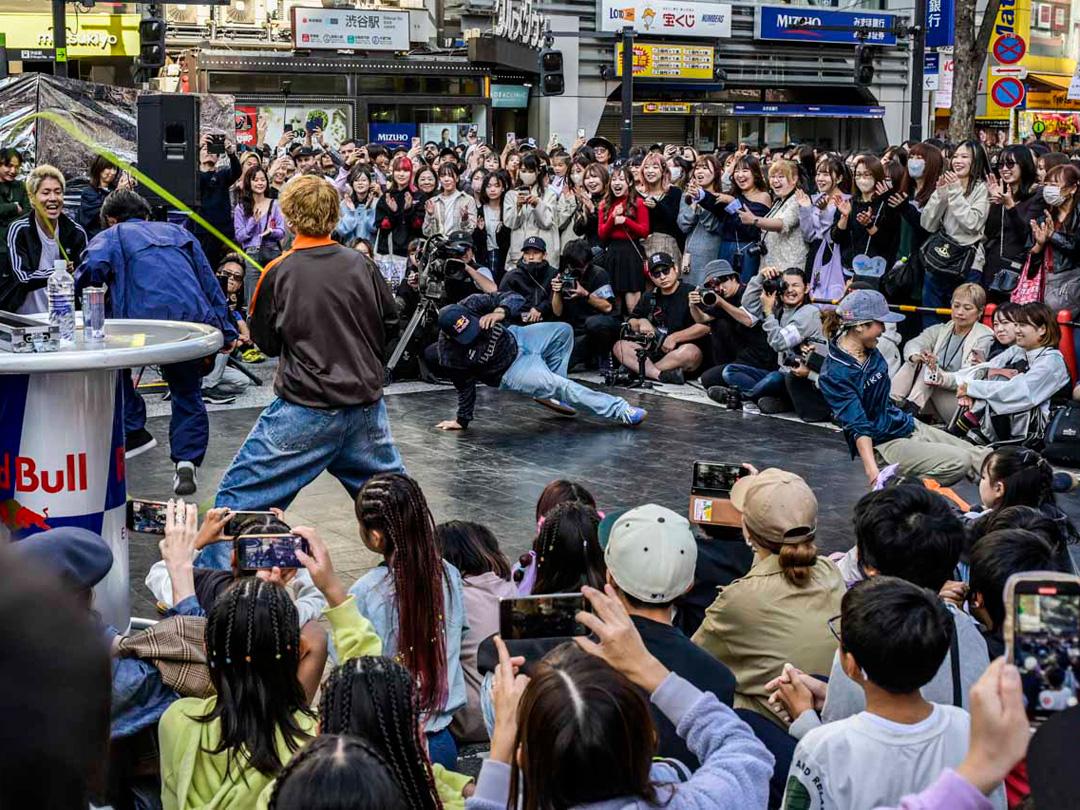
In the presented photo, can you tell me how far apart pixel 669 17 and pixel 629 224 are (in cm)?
2372

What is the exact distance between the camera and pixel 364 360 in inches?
235

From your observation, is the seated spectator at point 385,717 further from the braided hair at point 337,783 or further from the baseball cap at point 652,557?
the baseball cap at point 652,557

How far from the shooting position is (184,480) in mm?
8055

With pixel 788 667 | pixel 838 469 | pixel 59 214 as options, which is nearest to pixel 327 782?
pixel 788 667

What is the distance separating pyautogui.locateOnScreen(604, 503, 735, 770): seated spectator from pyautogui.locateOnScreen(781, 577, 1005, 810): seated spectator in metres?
0.42

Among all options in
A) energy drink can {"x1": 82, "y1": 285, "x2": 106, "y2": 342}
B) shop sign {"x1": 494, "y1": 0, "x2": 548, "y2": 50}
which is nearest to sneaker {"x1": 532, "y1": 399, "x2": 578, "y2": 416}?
energy drink can {"x1": 82, "y1": 285, "x2": 106, "y2": 342}

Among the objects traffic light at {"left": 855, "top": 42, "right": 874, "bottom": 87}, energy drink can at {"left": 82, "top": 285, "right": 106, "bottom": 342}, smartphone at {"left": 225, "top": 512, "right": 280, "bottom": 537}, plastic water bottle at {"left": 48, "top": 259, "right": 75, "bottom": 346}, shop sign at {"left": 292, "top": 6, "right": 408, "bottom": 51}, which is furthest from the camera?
shop sign at {"left": 292, "top": 6, "right": 408, "bottom": 51}

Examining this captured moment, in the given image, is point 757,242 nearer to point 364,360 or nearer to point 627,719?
point 364,360

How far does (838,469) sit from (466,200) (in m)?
5.07

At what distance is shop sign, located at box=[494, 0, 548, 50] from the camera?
2975 centimetres

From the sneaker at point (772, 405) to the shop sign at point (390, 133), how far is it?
62.4 ft

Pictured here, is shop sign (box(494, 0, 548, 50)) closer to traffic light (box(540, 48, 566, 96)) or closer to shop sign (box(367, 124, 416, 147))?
shop sign (box(367, 124, 416, 147))

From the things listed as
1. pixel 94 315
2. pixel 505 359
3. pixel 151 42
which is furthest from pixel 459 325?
pixel 151 42

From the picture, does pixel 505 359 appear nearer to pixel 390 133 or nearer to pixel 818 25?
pixel 390 133
